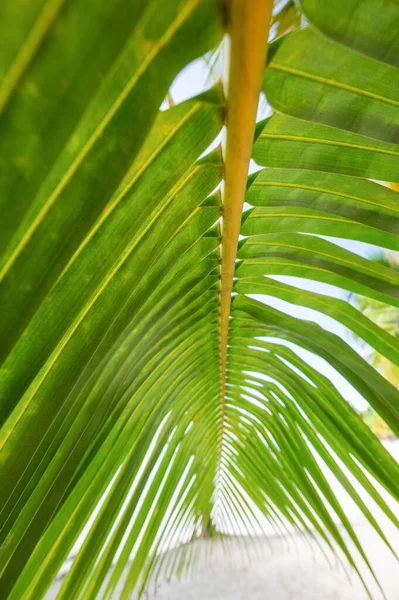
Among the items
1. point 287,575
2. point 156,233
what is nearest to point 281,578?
point 287,575

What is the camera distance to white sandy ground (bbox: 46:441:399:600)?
252 centimetres

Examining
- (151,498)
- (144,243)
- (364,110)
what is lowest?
(151,498)

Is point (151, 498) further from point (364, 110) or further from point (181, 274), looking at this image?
point (364, 110)

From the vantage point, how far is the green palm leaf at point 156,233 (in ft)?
0.44

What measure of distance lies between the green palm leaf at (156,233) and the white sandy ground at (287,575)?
2377 mm

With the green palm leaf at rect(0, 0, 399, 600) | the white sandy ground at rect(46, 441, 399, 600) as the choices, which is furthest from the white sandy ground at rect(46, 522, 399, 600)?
the green palm leaf at rect(0, 0, 399, 600)

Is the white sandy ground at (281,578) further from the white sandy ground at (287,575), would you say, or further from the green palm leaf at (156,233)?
the green palm leaf at (156,233)

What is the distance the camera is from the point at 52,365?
0.26 metres

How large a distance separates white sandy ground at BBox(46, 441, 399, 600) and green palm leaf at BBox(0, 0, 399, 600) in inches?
93.6

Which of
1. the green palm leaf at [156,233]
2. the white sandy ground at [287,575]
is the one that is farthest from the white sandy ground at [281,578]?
the green palm leaf at [156,233]

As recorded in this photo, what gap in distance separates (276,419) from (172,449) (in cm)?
19

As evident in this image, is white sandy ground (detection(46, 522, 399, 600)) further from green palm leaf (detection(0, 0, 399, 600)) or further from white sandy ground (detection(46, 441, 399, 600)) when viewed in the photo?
green palm leaf (detection(0, 0, 399, 600))

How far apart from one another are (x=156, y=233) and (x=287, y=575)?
10.4 feet

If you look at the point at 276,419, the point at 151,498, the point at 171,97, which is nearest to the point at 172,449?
the point at 151,498
